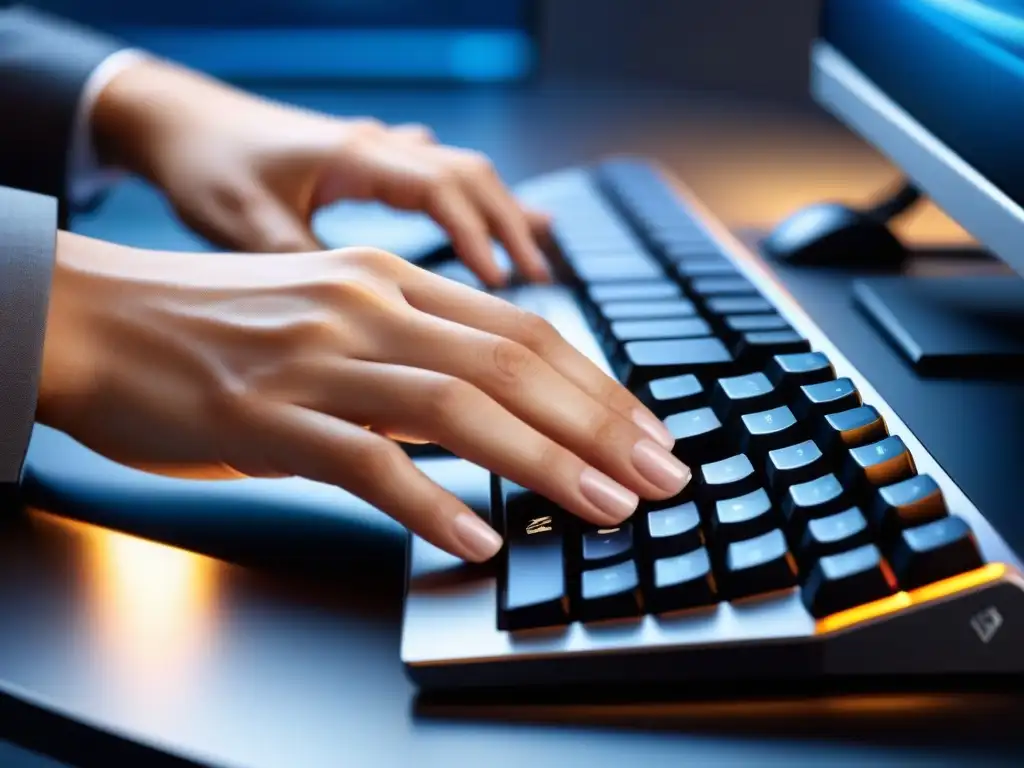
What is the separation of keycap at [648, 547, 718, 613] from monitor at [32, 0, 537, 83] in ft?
3.20

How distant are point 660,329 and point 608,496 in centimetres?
14

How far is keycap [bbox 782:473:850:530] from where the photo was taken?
38cm

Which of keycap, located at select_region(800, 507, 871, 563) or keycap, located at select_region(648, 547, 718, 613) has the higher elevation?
keycap, located at select_region(800, 507, 871, 563)

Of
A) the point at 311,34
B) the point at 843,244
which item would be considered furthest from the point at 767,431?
the point at 311,34

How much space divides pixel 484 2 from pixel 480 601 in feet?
3.30

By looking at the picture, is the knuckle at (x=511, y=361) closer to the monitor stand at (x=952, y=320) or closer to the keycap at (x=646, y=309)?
the keycap at (x=646, y=309)

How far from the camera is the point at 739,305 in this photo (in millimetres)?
553

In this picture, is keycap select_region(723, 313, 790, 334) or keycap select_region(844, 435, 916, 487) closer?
keycap select_region(844, 435, 916, 487)

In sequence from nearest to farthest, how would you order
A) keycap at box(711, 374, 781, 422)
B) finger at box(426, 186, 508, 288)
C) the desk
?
1. the desk
2. keycap at box(711, 374, 781, 422)
3. finger at box(426, 186, 508, 288)

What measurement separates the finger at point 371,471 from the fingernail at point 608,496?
0.12 feet

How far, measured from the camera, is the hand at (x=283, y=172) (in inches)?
28.5

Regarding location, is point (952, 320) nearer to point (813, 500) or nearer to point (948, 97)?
point (948, 97)

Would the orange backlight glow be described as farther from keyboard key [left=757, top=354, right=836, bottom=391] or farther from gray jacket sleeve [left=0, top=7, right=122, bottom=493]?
gray jacket sleeve [left=0, top=7, right=122, bottom=493]

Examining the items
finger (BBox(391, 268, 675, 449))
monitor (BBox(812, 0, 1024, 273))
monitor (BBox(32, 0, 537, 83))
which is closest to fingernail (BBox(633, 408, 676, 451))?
finger (BBox(391, 268, 675, 449))
